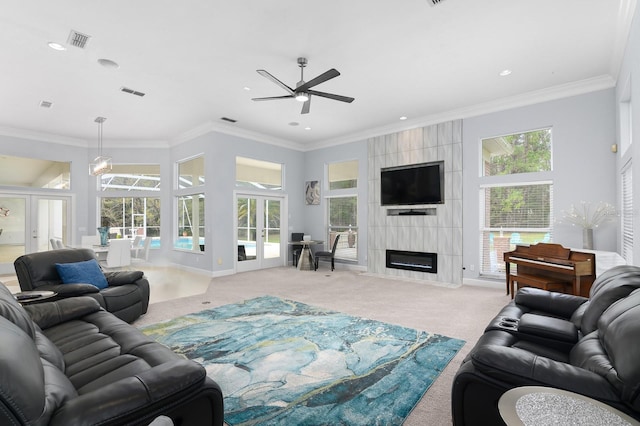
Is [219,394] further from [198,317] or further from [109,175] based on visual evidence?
[109,175]

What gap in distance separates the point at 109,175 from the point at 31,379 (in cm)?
862

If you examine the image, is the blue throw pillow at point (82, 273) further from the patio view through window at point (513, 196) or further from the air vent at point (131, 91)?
the patio view through window at point (513, 196)

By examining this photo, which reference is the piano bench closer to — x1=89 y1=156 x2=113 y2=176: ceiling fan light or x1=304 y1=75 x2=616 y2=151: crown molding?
x1=304 y1=75 x2=616 y2=151: crown molding

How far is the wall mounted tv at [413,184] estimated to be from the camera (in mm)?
6219

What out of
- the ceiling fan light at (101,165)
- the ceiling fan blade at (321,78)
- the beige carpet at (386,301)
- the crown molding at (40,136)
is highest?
the crown molding at (40,136)

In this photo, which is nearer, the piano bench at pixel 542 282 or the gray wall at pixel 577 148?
the piano bench at pixel 542 282

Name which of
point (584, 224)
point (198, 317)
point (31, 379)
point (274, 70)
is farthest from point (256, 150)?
point (31, 379)

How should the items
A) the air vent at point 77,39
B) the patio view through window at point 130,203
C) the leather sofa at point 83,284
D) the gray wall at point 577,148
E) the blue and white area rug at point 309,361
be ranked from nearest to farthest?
1. the blue and white area rug at point 309,361
2. the leather sofa at point 83,284
3. the air vent at point 77,39
4. the gray wall at point 577,148
5. the patio view through window at point 130,203

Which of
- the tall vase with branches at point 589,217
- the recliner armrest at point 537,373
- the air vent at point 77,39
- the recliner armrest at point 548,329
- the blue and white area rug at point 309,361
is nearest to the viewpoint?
the recliner armrest at point 537,373

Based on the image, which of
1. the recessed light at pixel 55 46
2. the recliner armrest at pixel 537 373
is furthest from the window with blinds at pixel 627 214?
the recessed light at pixel 55 46

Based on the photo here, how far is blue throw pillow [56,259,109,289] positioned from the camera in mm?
3465

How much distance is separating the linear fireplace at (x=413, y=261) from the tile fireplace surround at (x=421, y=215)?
0.27ft

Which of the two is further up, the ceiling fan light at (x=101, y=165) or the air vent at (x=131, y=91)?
the air vent at (x=131, y=91)

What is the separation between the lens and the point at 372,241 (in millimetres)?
7223
